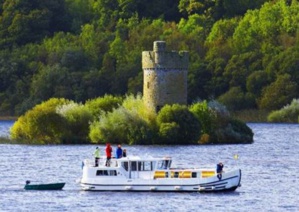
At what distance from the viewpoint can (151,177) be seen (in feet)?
300

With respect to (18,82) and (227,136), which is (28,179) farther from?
(18,82)

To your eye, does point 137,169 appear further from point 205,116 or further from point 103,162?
point 205,116

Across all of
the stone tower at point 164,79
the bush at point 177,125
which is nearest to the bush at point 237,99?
the stone tower at point 164,79

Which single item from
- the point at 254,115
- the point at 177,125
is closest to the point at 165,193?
the point at 177,125

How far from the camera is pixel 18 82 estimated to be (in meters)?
190

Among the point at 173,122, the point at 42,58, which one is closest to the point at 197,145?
the point at 173,122

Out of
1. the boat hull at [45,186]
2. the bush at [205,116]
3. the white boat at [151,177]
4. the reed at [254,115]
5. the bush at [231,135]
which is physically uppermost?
the reed at [254,115]

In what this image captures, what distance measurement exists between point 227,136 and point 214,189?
36368 mm

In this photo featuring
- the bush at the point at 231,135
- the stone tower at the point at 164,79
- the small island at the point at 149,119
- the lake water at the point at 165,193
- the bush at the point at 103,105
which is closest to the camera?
the lake water at the point at 165,193

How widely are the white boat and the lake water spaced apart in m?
0.49

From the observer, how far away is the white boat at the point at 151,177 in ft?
298

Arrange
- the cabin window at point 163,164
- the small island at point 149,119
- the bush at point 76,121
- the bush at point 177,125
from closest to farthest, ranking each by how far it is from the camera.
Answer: the cabin window at point 163,164, the bush at point 177,125, the small island at point 149,119, the bush at point 76,121

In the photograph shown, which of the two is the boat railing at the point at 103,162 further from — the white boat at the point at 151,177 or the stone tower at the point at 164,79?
the stone tower at the point at 164,79

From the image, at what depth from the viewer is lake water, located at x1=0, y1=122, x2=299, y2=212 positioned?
3396 inches
